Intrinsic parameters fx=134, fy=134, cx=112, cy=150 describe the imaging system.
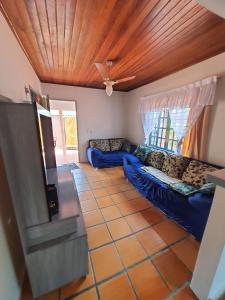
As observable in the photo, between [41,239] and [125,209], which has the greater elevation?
[41,239]

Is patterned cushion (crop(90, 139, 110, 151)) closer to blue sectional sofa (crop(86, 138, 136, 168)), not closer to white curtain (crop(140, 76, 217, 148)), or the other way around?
blue sectional sofa (crop(86, 138, 136, 168))

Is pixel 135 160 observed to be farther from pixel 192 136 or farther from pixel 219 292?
pixel 219 292

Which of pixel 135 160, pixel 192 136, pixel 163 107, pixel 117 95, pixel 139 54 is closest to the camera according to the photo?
pixel 139 54

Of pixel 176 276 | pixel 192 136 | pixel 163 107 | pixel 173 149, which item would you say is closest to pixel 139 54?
pixel 163 107

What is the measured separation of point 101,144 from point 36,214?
3.85 m

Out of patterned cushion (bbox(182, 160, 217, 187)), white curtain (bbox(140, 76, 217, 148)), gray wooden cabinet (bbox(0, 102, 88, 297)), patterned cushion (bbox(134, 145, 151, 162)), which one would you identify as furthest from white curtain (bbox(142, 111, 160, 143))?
gray wooden cabinet (bbox(0, 102, 88, 297))

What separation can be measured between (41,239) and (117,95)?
15.8 feet

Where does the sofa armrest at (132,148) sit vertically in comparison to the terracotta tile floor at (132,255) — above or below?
above

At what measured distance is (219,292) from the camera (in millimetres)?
1114

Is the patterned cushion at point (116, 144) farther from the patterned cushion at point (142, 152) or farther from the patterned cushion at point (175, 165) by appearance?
the patterned cushion at point (175, 165)

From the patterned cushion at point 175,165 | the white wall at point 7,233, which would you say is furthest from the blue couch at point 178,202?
the white wall at point 7,233

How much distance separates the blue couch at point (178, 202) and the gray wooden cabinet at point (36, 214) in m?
1.35

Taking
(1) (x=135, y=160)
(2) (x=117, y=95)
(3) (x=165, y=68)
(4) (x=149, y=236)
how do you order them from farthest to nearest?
1. (2) (x=117, y=95)
2. (1) (x=135, y=160)
3. (3) (x=165, y=68)
4. (4) (x=149, y=236)

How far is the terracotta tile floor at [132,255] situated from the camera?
121 cm
